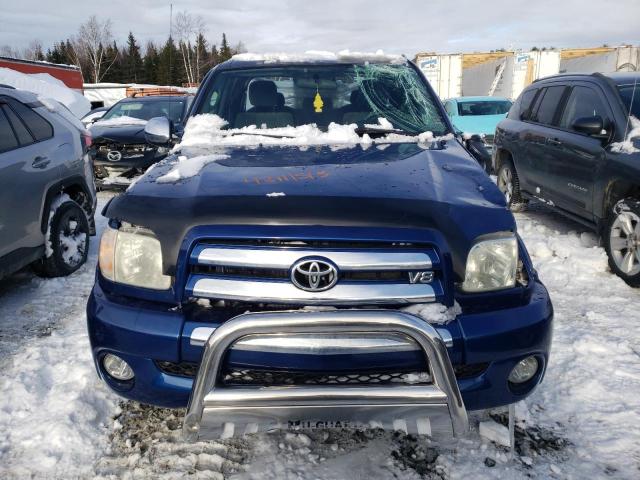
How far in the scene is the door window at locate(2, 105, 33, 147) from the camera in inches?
172

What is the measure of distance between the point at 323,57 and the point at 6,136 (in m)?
2.60

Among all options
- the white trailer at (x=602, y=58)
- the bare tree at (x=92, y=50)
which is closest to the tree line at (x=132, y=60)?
the bare tree at (x=92, y=50)

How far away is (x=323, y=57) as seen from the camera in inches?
150

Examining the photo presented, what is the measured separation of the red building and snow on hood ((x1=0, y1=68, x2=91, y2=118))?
42cm

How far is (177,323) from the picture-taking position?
200 cm

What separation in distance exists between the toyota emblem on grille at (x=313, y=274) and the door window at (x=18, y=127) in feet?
11.5

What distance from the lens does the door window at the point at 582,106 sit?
523cm

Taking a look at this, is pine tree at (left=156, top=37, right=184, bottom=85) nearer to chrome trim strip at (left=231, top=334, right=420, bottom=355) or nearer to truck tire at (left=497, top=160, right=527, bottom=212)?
truck tire at (left=497, top=160, right=527, bottom=212)

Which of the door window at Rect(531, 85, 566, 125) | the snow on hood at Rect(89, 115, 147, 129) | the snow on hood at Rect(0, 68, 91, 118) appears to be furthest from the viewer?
the snow on hood at Rect(0, 68, 91, 118)

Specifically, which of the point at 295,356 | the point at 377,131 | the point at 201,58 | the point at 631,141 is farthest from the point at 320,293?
the point at 201,58

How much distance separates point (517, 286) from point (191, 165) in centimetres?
160

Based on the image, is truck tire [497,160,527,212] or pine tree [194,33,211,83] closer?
truck tire [497,160,527,212]

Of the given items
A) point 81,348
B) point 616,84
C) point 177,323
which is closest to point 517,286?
point 177,323

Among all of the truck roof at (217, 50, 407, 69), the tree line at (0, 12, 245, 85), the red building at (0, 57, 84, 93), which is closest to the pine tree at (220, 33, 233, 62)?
the tree line at (0, 12, 245, 85)
